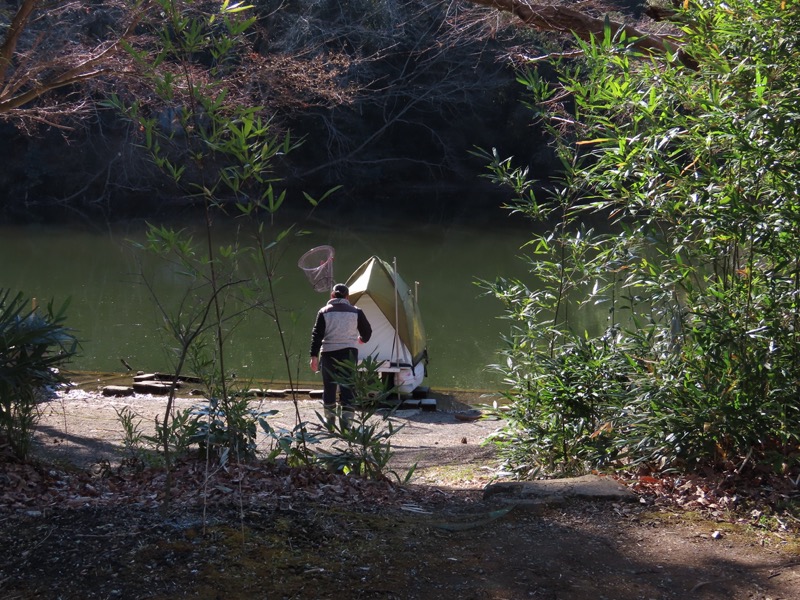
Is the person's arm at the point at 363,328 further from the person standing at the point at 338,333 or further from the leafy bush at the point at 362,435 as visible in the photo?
the leafy bush at the point at 362,435

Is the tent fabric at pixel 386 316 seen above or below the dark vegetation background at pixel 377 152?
below

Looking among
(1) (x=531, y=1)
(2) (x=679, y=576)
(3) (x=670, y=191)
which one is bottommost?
(2) (x=679, y=576)

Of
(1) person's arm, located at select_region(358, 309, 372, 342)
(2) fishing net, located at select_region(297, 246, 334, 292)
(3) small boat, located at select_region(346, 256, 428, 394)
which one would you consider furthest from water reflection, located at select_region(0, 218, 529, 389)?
(3) small boat, located at select_region(346, 256, 428, 394)

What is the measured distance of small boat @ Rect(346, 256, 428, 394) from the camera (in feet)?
33.6

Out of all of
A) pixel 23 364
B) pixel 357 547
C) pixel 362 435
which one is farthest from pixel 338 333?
pixel 357 547

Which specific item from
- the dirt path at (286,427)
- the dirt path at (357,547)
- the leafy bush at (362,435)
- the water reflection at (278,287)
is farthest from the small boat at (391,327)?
the dirt path at (357,547)

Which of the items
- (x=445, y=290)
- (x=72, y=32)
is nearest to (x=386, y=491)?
(x=72, y=32)

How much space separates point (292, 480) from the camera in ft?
13.0

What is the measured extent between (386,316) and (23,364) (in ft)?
21.2

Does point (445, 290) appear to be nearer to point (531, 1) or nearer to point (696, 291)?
point (531, 1)

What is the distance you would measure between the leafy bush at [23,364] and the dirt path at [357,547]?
12.5 inches

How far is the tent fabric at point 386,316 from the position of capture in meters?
10.3

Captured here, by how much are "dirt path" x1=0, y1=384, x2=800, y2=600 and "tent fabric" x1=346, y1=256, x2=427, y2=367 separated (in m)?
6.22

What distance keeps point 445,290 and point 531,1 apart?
1106 centimetres
